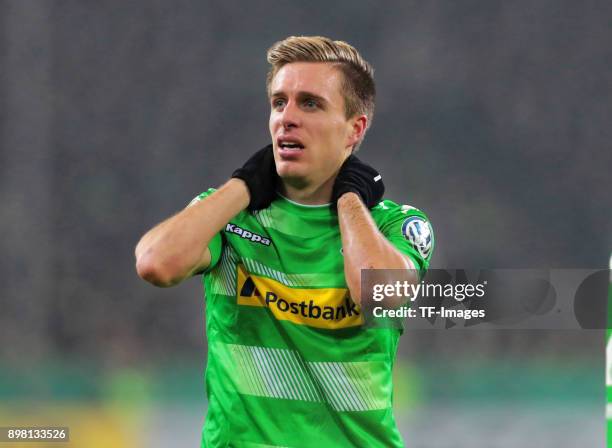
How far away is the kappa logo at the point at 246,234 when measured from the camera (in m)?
2.65

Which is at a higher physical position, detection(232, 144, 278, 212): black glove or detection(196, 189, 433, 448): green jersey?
detection(232, 144, 278, 212): black glove

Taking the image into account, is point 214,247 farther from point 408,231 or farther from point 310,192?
point 408,231

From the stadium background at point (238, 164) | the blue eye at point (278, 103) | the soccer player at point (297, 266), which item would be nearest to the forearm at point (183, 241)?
the soccer player at point (297, 266)

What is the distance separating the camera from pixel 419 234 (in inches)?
105

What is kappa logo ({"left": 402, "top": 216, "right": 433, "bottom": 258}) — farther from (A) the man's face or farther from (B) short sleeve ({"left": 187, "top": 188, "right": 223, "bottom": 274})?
(B) short sleeve ({"left": 187, "top": 188, "right": 223, "bottom": 274})

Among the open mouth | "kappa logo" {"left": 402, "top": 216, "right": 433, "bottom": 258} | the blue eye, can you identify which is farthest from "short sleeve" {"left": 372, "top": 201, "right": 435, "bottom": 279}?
the blue eye

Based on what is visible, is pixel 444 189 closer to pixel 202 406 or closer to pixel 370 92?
pixel 202 406

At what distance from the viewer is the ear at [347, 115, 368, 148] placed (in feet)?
9.17

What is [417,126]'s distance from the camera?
693 centimetres

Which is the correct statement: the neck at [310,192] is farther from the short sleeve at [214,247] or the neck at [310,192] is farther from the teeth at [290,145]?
the short sleeve at [214,247]

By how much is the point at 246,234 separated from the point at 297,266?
191mm

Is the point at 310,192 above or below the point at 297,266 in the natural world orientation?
above

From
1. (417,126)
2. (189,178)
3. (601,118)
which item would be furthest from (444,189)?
(189,178)

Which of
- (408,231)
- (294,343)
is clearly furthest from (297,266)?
(408,231)
